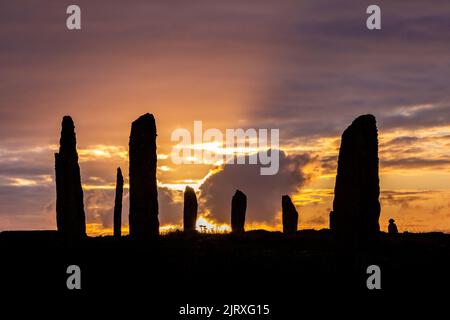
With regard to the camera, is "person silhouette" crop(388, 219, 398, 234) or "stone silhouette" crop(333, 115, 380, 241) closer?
"stone silhouette" crop(333, 115, 380, 241)

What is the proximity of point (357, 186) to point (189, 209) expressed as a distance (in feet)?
58.2

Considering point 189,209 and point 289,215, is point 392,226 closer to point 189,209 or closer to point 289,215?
point 289,215

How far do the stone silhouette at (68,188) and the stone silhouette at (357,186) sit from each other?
12836 mm

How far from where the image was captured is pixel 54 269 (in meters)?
23.0

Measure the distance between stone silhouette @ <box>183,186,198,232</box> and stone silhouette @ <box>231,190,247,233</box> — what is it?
2.46m

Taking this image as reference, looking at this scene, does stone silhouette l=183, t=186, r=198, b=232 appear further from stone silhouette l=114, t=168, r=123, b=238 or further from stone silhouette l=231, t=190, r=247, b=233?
stone silhouette l=114, t=168, r=123, b=238

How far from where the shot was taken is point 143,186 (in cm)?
3181

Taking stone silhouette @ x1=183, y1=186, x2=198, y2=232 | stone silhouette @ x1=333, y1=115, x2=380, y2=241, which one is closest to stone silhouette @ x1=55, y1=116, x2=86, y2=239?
stone silhouette @ x1=183, y1=186, x2=198, y2=232

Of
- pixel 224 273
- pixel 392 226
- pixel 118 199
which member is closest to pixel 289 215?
pixel 392 226

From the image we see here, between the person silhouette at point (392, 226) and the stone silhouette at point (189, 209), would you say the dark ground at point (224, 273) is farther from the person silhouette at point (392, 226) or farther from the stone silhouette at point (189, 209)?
the person silhouette at point (392, 226)

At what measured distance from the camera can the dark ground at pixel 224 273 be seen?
19.3 meters

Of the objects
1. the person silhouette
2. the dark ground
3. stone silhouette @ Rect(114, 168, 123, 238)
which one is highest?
stone silhouette @ Rect(114, 168, 123, 238)

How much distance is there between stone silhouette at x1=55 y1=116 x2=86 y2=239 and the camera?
35062mm
